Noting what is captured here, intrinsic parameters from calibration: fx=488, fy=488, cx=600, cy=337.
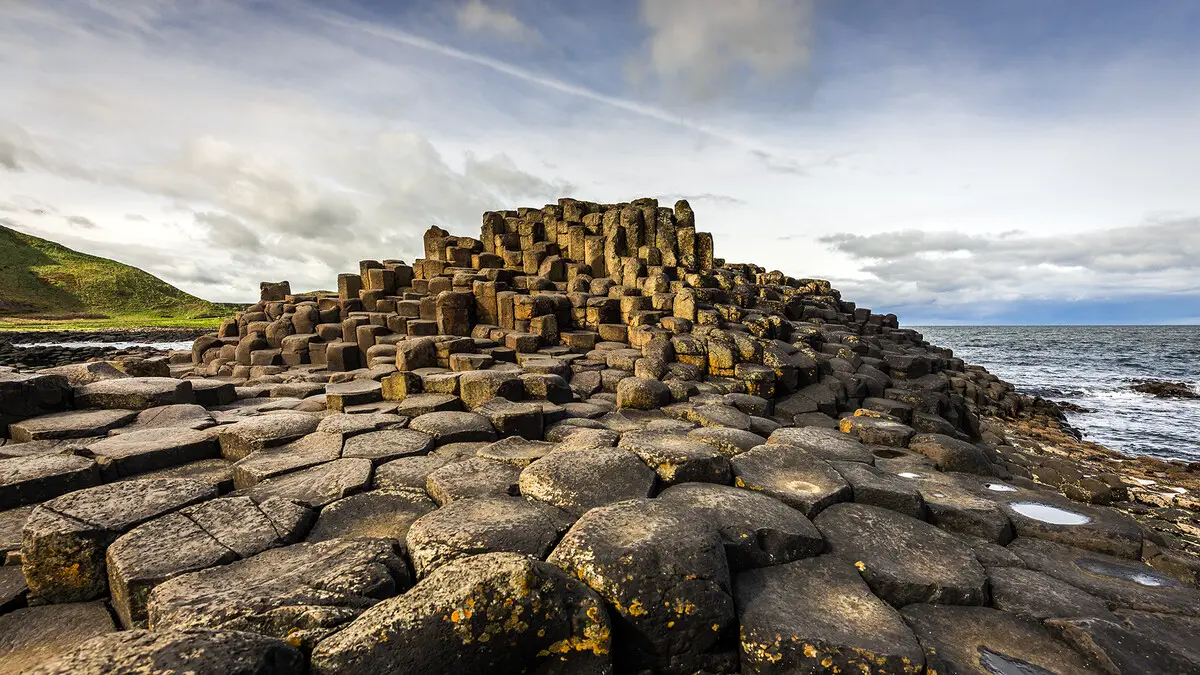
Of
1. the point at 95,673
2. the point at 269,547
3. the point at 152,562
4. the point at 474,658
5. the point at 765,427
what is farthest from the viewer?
the point at 765,427

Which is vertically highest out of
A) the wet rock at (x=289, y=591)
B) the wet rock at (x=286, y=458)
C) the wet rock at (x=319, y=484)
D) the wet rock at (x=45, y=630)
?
the wet rock at (x=286, y=458)

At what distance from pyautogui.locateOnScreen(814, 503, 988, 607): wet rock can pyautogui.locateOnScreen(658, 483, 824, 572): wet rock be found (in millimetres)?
264

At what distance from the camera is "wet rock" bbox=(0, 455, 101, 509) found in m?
4.09

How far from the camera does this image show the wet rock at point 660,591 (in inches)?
106

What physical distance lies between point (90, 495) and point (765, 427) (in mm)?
7015

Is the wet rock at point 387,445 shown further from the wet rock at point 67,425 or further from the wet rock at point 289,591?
the wet rock at point 67,425

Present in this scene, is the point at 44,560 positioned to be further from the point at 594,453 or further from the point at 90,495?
the point at 594,453

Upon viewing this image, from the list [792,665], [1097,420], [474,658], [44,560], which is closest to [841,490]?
[792,665]

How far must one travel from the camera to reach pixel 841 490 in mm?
4406

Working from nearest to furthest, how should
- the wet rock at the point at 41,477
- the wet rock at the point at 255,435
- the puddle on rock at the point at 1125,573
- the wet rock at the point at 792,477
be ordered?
the puddle on rock at the point at 1125,573 → the wet rock at the point at 41,477 → the wet rock at the point at 792,477 → the wet rock at the point at 255,435

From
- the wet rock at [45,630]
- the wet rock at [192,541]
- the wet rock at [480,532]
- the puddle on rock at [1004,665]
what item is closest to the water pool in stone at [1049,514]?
the puddle on rock at [1004,665]

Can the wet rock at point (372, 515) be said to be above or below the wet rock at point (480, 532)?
below

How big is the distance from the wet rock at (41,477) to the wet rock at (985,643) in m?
6.65

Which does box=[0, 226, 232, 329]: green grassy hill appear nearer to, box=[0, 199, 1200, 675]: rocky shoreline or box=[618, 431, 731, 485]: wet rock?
box=[0, 199, 1200, 675]: rocky shoreline
